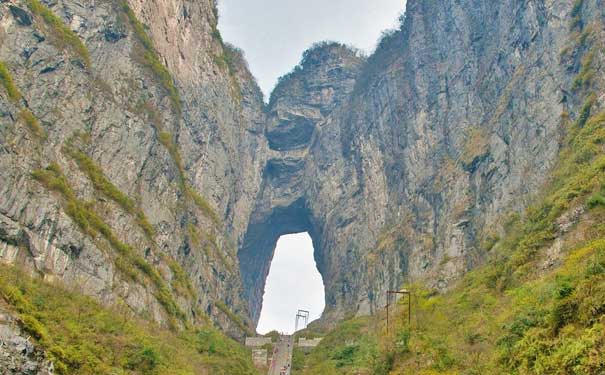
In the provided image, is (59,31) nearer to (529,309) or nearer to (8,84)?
(8,84)

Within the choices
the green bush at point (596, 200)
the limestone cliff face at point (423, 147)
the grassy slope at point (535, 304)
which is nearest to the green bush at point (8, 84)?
the grassy slope at point (535, 304)

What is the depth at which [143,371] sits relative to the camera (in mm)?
33906

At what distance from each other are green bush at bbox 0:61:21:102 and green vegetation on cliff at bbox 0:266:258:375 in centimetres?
1529

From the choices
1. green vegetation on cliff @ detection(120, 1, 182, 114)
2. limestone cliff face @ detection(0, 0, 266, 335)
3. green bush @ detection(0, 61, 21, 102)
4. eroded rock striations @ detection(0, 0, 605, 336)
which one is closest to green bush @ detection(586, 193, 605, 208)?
eroded rock striations @ detection(0, 0, 605, 336)

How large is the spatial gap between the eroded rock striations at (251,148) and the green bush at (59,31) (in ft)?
0.89

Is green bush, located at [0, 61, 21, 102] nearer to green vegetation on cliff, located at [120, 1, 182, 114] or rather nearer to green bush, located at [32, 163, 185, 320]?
green bush, located at [32, 163, 185, 320]

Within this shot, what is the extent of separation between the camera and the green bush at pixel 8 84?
43.7 metres

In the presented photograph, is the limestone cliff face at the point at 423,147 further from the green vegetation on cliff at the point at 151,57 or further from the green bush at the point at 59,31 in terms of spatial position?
the green bush at the point at 59,31

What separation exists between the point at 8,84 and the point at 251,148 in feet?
175

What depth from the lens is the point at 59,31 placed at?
2106 inches

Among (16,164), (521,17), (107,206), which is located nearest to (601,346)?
(16,164)

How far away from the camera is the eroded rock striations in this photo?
151 ft

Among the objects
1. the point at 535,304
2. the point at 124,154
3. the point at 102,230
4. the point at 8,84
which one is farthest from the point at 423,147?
the point at 535,304

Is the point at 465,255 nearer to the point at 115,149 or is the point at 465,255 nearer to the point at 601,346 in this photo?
the point at 115,149
